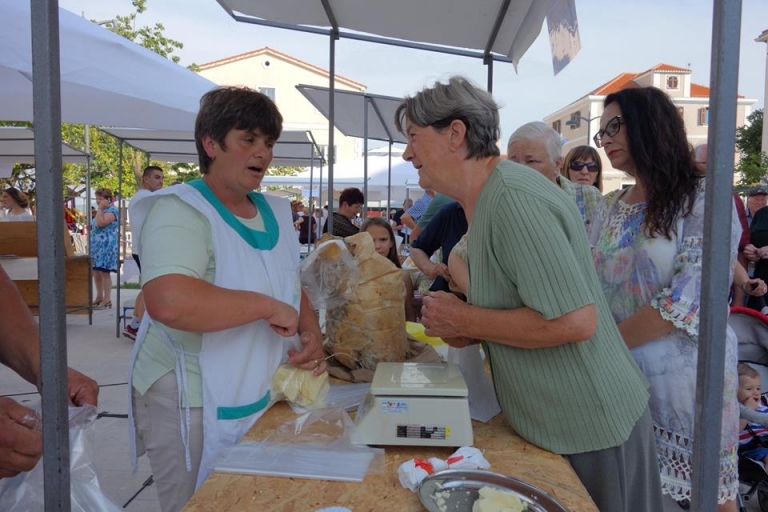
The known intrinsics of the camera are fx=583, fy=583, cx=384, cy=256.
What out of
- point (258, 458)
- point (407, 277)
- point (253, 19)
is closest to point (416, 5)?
point (253, 19)

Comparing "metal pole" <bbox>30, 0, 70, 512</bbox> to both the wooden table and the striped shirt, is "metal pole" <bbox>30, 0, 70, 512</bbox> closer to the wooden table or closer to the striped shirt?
the wooden table

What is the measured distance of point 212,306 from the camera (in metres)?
1.45

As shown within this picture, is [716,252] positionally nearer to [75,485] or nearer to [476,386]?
[476,386]

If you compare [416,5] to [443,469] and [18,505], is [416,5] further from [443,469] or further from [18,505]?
[18,505]

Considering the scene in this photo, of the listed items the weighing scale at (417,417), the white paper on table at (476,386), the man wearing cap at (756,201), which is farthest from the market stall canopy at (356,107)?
the man wearing cap at (756,201)

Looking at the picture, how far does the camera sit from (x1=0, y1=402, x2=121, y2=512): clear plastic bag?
1.18 metres

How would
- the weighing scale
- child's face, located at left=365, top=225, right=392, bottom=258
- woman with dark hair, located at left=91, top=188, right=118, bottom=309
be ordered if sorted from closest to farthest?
1. the weighing scale
2. child's face, located at left=365, top=225, right=392, bottom=258
3. woman with dark hair, located at left=91, top=188, right=118, bottom=309

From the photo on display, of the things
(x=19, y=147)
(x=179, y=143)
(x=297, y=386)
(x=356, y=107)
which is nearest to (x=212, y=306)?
(x=297, y=386)

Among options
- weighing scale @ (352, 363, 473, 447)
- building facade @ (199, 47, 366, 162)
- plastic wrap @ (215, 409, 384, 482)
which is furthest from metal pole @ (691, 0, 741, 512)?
building facade @ (199, 47, 366, 162)

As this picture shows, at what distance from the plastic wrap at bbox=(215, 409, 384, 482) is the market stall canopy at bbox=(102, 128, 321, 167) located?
4962 millimetres

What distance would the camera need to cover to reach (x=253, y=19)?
374cm

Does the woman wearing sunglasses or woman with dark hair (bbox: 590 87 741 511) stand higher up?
the woman wearing sunglasses

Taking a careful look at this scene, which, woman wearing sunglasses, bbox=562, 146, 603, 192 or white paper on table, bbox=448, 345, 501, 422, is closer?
white paper on table, bbox=448, 345, 501, 422

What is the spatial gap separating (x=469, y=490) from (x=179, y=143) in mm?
8286
